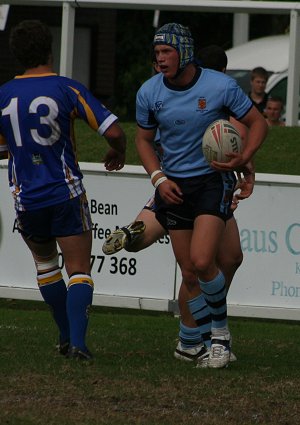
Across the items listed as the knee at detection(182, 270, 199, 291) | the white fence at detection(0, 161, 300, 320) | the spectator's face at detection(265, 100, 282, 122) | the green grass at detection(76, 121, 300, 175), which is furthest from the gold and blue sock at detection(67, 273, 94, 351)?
the spectator's face at detection(265, 100, 282, 122)

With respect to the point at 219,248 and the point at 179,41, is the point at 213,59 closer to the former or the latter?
the point at 179,41

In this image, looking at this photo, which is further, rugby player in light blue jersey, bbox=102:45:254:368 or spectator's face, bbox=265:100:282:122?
spectator's face, bbox=265:100:282:122

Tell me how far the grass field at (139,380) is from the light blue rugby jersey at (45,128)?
106 cm

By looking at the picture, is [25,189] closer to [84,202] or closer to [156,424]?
[84,202]

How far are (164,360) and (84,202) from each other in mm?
1212

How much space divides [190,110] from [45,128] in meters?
0.88

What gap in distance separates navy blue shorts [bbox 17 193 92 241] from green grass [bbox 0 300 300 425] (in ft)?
2.61

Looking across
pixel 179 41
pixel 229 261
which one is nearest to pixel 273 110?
pixel 229 261

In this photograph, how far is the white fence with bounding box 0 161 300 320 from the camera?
1120 cm

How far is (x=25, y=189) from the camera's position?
25.8 ft

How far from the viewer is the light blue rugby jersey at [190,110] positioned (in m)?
7.87

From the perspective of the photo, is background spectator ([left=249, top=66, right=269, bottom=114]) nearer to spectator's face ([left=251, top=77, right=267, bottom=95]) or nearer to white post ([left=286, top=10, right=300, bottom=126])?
spectator's face ([left=251, top=77, right=267, bottom=95])

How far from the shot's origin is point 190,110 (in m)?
7.88

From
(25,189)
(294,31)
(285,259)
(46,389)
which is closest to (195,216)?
(25,189)
